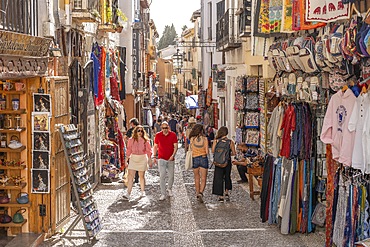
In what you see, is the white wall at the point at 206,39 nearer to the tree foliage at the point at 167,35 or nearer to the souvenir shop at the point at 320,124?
the souvenir shop at the point at 320,124

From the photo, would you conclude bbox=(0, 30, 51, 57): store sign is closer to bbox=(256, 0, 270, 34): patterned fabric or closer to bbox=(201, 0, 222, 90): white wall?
bbox=(256, 0, 270, 34): patterned fabric

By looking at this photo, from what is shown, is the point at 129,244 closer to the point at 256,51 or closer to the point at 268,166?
the point at 268,166

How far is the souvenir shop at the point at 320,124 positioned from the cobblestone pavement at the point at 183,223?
0.48 metres

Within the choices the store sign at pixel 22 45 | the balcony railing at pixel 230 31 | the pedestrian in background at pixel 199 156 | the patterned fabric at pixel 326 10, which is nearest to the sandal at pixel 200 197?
the pedestrian in background at pixel 199 156

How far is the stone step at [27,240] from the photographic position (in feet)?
33.6

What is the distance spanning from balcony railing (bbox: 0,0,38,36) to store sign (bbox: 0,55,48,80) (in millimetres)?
454

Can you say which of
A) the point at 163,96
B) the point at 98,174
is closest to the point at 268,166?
the point at 98,174

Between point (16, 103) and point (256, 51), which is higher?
point (256, 51)

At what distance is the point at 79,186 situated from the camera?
1088 cm

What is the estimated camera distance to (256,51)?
1522cm

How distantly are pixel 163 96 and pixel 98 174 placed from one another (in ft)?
258

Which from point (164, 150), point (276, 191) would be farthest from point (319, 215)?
point (164, 150)

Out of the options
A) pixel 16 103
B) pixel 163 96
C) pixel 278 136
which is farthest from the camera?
pixel 163 96

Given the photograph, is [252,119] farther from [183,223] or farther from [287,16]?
[287,16]
